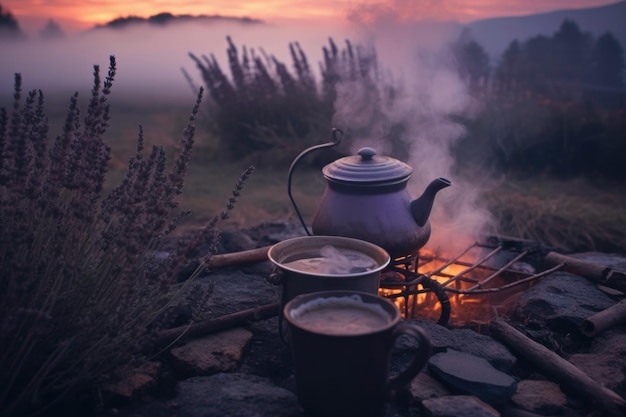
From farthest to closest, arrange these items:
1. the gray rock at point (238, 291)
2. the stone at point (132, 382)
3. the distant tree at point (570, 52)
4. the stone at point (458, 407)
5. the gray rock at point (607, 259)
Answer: the distant tree at point (570, 52) → the gray rock at point (607, 259) → the gray rock at point (238, 291) → the stone at point (132, 382) → the stone at point (458, 407)

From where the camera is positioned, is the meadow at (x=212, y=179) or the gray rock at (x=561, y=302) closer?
the meadow at (x=212, y=179)

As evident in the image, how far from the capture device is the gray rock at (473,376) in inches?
94.2

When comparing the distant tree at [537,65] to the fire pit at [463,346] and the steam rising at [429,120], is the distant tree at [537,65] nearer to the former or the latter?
the steam rising at [429,120]

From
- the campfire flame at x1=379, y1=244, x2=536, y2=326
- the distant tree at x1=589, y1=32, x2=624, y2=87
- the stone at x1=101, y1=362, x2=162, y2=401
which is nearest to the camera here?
the stone at x1=101, y1=362, x2=162, y2=401

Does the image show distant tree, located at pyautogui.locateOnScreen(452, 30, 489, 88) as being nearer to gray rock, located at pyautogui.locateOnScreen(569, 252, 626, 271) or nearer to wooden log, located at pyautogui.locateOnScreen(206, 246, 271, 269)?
gray rock, located at pyautogui.locateOnScreen(569, 252, 626, 271)

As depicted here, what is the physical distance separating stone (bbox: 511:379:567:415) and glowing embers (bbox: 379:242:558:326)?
660 millimetres

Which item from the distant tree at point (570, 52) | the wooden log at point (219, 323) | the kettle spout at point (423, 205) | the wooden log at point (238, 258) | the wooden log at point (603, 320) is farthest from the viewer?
the distant tree at point (570, 52)

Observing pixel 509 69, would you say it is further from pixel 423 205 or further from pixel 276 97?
pixel 423 205

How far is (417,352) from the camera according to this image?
2104mm

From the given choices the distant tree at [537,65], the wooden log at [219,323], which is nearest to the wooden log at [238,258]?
the wooden log at [219,323]

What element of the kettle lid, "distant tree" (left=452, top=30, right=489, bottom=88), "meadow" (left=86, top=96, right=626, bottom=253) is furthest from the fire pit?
"distant tree" (left=452, top=30, right=489, bottom=88)

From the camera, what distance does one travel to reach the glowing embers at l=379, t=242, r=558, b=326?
10.6 feet

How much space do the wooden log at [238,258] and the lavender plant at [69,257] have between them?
107cm

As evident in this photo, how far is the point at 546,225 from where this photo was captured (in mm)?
5328
